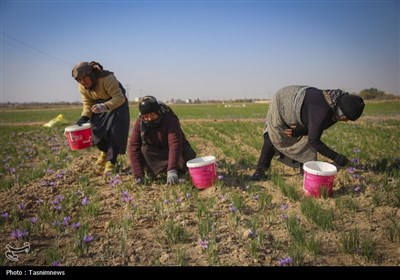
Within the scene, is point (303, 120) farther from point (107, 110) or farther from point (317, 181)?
point (107, 110)

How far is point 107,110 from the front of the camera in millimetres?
4215

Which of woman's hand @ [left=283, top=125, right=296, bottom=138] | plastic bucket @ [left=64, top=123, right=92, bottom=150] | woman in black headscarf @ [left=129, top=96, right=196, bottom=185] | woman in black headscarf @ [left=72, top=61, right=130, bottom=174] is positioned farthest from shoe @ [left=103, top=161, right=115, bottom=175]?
woman's hand @ [left=283, top=125, right=296, bottom=138]

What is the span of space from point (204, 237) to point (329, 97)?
2.28m

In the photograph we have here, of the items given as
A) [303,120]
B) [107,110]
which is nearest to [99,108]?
[107,110]

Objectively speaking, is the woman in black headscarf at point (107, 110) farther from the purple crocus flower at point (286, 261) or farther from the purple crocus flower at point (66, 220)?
the purple crocus flower at point (286, 261)

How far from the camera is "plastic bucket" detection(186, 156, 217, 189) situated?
3.35 m

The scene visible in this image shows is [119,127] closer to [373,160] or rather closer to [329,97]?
[329,97]

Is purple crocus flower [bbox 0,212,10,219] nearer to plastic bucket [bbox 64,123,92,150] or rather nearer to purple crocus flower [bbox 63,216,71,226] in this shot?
purple crocus flower [bbox 63,216,71,226]

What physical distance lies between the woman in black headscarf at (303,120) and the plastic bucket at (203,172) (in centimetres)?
79

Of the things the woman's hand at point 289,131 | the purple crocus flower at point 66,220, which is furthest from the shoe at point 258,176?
the purple crocus flower at point 66,220

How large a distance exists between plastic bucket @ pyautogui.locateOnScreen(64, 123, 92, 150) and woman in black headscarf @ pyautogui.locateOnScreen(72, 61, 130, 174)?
112 mm

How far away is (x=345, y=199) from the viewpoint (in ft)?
9.40

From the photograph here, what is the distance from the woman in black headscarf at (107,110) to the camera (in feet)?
14.0

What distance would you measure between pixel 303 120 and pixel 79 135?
12.1 feet
